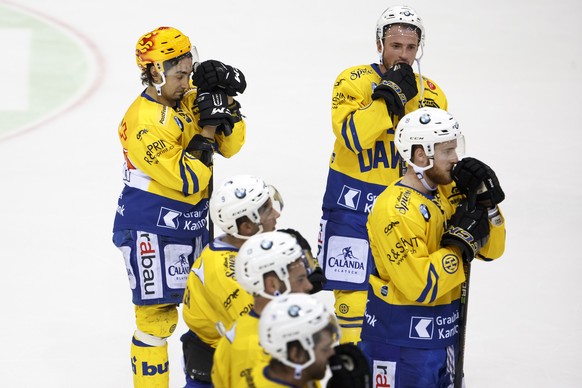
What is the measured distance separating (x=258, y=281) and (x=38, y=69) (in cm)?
640

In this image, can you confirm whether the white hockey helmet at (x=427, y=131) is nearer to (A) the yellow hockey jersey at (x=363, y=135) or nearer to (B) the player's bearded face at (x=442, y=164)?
(B) the player's bearded face at (x=442, y=164)

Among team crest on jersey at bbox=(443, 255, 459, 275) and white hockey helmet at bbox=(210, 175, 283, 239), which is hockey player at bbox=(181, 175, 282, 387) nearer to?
white hockey helmet at bbox=(210, 175, 283, 239)

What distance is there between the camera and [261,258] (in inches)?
165

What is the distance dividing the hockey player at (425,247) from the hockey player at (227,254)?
0.43m

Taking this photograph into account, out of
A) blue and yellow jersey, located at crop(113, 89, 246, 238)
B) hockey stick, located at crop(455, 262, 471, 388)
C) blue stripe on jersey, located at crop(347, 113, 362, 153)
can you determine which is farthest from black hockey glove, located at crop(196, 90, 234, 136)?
hockey stick, located at crop(455, 262, 471, 388)

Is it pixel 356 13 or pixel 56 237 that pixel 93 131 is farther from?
pixel 356 13

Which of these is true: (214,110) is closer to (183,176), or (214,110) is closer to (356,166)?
(183,176)

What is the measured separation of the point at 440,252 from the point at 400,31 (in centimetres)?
143

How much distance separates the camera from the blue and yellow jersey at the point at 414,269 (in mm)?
4711

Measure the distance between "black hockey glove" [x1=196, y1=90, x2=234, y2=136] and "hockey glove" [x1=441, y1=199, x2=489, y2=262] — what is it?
1.32m

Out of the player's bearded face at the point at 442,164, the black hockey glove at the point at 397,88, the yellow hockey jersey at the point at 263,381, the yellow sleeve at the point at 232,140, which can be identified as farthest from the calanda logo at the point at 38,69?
the yellow hockey jersey at the point at 263,381

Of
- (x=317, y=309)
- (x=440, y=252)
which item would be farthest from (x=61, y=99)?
(x=317, y=309)

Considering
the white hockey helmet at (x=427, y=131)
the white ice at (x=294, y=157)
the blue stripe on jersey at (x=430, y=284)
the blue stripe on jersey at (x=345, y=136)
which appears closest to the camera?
the blue stripe on jersey at (x=430, y=284)

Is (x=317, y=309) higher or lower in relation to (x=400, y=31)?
lower
